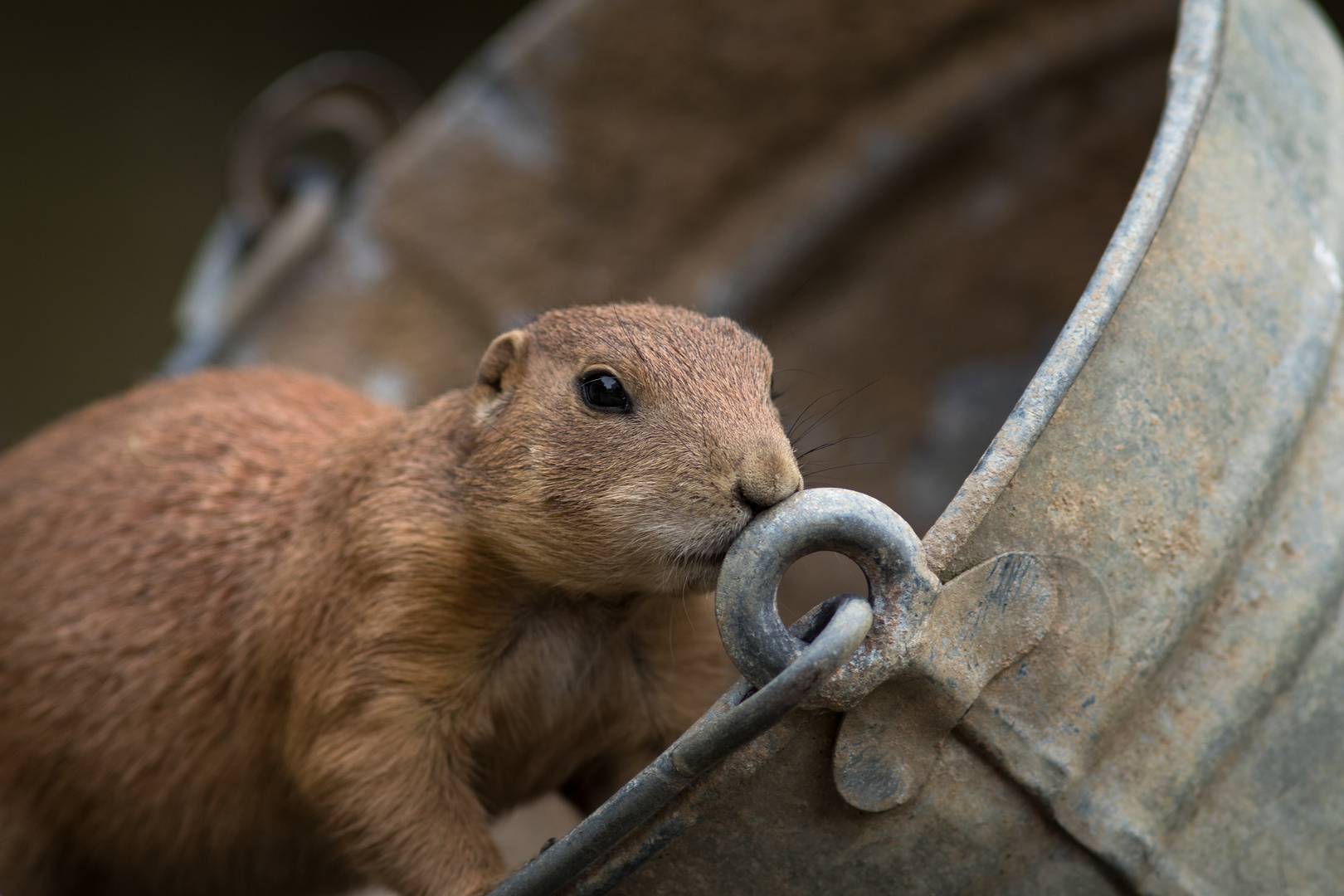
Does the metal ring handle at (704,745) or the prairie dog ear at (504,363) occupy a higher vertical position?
the prairie dog ear at (504,363)

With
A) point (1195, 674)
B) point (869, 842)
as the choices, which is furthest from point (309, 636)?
point (1195, 674)

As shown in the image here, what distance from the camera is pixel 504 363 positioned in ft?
6.82

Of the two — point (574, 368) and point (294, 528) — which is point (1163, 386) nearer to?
point (574, 368)

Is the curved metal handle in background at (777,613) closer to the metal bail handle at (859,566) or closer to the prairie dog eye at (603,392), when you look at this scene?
the metal bail handle at (859,566)

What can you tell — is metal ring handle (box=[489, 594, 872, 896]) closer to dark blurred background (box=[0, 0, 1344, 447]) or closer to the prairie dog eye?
the prairie dog eye

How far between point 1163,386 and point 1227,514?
20cm

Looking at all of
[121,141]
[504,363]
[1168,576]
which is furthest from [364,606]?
[121,141]

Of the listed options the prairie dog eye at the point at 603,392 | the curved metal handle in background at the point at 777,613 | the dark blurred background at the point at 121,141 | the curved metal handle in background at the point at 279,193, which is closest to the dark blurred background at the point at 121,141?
the dark blurred background at the point at 121,141

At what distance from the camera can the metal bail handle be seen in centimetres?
145

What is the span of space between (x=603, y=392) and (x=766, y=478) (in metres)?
0.37

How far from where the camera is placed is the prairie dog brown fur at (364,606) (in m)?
1.82

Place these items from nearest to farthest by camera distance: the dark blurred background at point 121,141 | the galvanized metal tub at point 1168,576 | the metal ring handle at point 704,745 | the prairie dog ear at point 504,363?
1. the metal ring handle at point 704,745
2. the galvanized metal tub at point 1168,576
3. the prairie dog ear at point 504,363
4. the dark blurred background at point 121,141

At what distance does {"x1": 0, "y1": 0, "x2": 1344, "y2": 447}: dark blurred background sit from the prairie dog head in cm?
566

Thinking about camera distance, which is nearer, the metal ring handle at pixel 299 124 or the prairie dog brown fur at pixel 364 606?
the prairie dog brown fur at pixel 364 606
